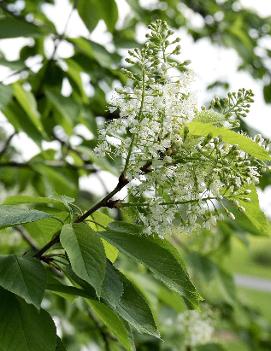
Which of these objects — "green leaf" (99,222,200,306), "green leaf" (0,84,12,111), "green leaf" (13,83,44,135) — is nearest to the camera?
"green leaf" (99,222,200,306)

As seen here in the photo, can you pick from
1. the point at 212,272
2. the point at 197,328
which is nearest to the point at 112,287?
the point at 212,272

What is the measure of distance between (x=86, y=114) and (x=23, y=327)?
193 centimetres

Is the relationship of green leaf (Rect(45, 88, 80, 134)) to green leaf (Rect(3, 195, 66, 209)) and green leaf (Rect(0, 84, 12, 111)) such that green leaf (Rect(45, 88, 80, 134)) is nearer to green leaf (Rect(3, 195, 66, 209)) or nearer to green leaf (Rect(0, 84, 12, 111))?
green leaf (Rect(0, 84, 12, 111))

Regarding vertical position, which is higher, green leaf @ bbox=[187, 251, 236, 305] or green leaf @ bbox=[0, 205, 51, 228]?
green leaf @ bbox=[0, 205, 51, 228]

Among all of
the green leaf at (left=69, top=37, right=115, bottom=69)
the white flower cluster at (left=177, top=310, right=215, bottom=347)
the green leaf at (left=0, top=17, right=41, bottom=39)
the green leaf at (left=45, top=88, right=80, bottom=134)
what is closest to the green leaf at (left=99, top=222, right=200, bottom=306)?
the green leaf at (left=0, top=17, right=41, bottom=39)

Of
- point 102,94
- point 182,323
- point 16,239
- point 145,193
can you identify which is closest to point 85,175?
point 102,94

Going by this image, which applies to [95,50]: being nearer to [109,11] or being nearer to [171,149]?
[109,11]

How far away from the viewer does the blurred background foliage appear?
276 cm

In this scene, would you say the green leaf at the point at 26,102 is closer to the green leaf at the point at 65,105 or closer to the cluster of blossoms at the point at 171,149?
the green leaf at the point at 65,105

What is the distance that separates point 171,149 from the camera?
148 centimetres

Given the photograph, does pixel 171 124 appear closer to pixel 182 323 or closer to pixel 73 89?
pixel 73 89

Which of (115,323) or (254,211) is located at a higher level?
(254,211)

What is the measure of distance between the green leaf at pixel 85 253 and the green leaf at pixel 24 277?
98 mm

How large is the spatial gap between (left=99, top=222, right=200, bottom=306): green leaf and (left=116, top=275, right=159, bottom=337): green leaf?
0.27 ft
